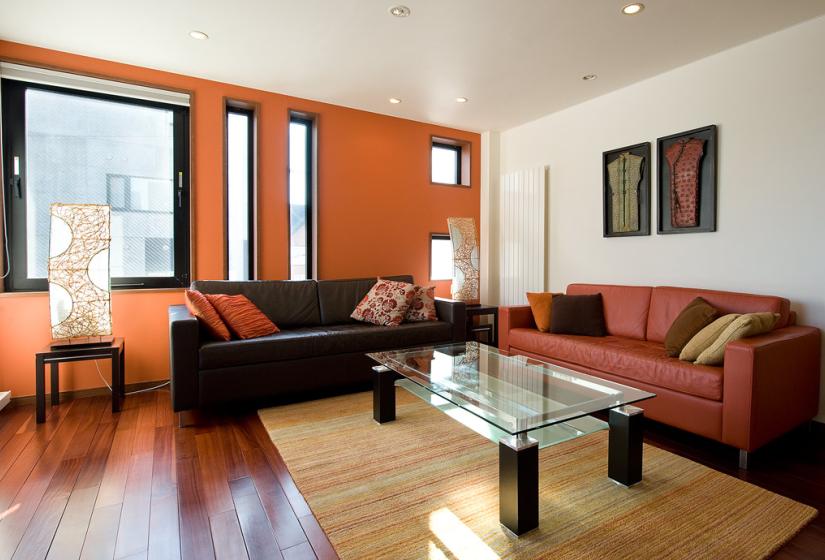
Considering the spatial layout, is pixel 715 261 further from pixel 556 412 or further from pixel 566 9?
pixel 556 412

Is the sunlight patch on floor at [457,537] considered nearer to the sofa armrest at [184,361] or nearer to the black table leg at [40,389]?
the sofa armrest at [184,361]

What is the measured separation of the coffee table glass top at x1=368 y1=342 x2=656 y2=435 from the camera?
1733 mm

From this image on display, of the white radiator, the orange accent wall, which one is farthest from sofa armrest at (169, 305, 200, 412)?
the white radiator

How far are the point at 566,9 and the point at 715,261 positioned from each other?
2.08 meters

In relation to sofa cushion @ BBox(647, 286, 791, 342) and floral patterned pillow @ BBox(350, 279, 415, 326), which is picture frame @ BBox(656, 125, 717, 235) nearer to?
sofa cushion @ BBox(647, 286, 791, 342)

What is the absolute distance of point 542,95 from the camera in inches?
156

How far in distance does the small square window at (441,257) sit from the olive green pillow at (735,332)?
9.48 feet

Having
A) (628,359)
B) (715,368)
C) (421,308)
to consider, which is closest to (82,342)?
(421,308)

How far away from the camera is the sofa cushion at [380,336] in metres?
3.21

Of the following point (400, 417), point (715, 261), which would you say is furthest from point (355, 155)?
point (715, 261)

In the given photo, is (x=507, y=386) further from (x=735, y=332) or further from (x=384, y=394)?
(x=735, y=332)

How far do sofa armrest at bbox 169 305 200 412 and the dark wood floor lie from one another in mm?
187

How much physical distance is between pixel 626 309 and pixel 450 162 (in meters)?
2.74

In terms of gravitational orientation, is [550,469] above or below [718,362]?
below
